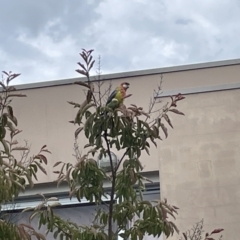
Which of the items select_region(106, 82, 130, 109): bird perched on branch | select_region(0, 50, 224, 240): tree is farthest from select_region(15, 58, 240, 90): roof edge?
select_region(0, 50, 224, 240): tree

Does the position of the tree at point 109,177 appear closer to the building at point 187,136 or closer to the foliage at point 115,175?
the foliage at point 115,175

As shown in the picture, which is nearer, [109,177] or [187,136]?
[109,177]

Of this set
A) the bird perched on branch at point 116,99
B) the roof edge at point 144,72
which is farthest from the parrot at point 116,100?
the roof edge at point 144,72

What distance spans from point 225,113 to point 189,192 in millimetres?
1061

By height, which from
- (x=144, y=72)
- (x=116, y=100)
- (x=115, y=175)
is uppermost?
(x=144, y=72)

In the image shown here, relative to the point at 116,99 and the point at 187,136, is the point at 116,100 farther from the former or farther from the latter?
the point at 187,136

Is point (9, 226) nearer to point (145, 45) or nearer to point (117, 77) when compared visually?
point (117, 77)

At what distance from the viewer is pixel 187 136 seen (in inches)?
258

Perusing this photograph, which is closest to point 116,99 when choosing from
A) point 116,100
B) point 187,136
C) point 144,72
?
point 116,100

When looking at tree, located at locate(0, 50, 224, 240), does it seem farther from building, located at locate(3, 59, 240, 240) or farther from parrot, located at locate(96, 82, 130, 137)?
building, located at locate(3, 59, 240, 240)

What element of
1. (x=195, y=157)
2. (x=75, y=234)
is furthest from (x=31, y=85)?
(x=75, y=234)

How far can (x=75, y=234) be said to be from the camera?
4.22 meters

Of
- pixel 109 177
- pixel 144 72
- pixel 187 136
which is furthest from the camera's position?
pixel 144 72

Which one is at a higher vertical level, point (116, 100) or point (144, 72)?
point (144, 72)
